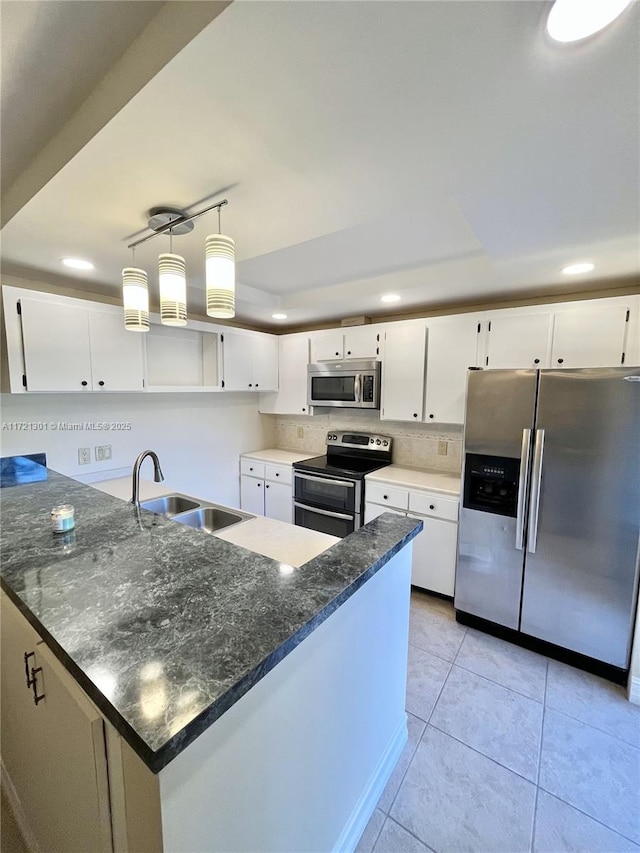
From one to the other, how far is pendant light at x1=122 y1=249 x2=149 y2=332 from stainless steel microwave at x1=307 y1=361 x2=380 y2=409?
6.47ft

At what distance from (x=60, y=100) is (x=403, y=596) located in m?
2.10

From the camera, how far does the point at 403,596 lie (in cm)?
148

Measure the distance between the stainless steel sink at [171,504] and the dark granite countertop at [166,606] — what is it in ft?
2.36

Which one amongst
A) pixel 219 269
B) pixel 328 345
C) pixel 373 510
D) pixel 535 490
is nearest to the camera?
pixel 219 269

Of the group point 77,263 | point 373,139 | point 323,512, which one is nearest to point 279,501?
point 323,512

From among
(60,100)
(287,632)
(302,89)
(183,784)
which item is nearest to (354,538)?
(287,632)

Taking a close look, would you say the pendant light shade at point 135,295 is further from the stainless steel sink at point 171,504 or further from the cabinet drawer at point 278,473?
the cabinet drawer at point 278,473

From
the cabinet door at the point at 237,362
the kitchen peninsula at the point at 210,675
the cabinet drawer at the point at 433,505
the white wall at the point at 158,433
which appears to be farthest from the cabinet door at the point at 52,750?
the cabinet door at the point at 237,362

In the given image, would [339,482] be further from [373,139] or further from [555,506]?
[373,139]

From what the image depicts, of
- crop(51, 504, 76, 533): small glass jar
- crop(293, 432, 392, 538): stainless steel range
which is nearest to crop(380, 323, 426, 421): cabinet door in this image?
crop(293, 432, 392, 538): stainless steel range

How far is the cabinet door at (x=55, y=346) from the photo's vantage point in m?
2.07

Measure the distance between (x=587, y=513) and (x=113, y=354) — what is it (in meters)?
3.17

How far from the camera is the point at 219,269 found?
117cm

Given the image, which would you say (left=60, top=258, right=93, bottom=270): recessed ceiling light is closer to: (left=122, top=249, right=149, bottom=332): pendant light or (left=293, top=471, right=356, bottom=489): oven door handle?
(left=122, top=249, right=149, bottom=332): pendant light
